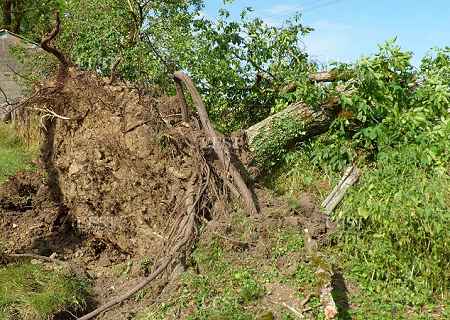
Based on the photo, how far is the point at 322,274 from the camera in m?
4.21

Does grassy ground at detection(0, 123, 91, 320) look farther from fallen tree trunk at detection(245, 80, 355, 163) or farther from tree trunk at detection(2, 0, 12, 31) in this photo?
tree trunk at detection(2, 0, 12, 31)

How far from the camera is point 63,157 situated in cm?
638

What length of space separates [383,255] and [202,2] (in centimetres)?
832

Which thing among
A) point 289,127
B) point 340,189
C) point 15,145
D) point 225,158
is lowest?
point 340,189

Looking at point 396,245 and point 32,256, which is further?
point 32,256

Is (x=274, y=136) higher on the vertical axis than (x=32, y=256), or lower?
higher

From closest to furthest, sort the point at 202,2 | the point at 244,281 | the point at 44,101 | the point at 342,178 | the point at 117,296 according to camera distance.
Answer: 1. the point at 244,281
2. the point at 117,296
3. the point at 342,178
4. the point at 44,101
5. the point at 202,2

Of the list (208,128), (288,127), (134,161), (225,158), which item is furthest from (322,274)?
(288,127)

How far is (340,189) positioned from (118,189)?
2.85m

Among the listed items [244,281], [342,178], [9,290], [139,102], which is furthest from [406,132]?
[9,290]

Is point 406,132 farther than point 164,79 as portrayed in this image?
No

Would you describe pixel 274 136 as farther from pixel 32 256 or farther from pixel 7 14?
pixel 7 14

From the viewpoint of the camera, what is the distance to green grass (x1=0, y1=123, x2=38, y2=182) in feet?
30.6

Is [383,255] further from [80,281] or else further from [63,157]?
[63,157]
